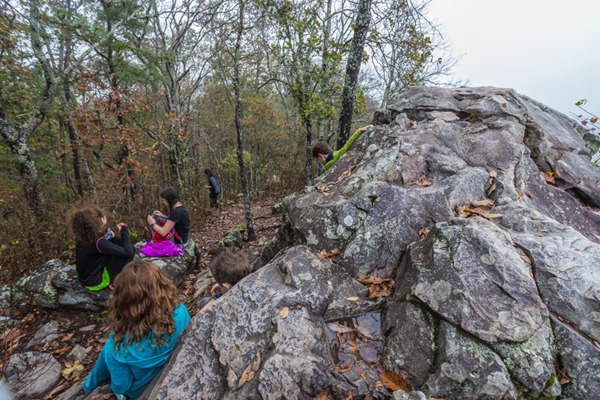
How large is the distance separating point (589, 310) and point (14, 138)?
989 cm

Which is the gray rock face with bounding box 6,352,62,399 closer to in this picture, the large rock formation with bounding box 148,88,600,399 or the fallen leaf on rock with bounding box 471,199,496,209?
the large rock formation with bounding box 148,88,600,399

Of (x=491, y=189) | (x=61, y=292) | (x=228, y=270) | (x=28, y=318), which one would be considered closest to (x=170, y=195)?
(x=61, y=292)

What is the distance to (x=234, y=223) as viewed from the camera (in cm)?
952

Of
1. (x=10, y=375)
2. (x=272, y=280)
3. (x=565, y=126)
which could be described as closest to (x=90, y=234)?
(x=10, y=375)

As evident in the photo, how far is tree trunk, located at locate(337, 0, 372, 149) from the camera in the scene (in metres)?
5.50

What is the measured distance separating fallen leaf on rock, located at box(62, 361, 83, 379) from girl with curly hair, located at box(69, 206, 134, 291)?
1.02m

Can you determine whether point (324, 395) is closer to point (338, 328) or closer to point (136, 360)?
point (338, 328)

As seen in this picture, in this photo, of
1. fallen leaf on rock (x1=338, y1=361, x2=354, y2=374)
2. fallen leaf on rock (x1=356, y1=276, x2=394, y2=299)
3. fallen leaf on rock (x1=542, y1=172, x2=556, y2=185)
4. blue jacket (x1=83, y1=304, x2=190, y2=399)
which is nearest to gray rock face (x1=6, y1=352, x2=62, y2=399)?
blue jacket (x1=83, y1=304, x2=190, y2=399)

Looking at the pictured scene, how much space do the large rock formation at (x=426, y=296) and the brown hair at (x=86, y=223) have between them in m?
2.60

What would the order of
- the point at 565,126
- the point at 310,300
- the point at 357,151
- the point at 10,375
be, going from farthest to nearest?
the point at 565,126 → the point at 357,151 → the point at 10,375 → the point at 310,300

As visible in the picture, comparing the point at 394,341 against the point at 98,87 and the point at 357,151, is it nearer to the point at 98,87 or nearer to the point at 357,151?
the point at 357,151

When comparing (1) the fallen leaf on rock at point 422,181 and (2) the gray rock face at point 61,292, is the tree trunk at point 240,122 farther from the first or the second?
(1) the fallen leaf on rock at point 422,181

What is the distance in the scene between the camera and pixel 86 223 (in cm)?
377

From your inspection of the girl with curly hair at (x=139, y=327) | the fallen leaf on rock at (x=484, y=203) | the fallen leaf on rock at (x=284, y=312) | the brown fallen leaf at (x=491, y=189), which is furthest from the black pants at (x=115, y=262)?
the brown fallen leaf at (x=491, y=189)
